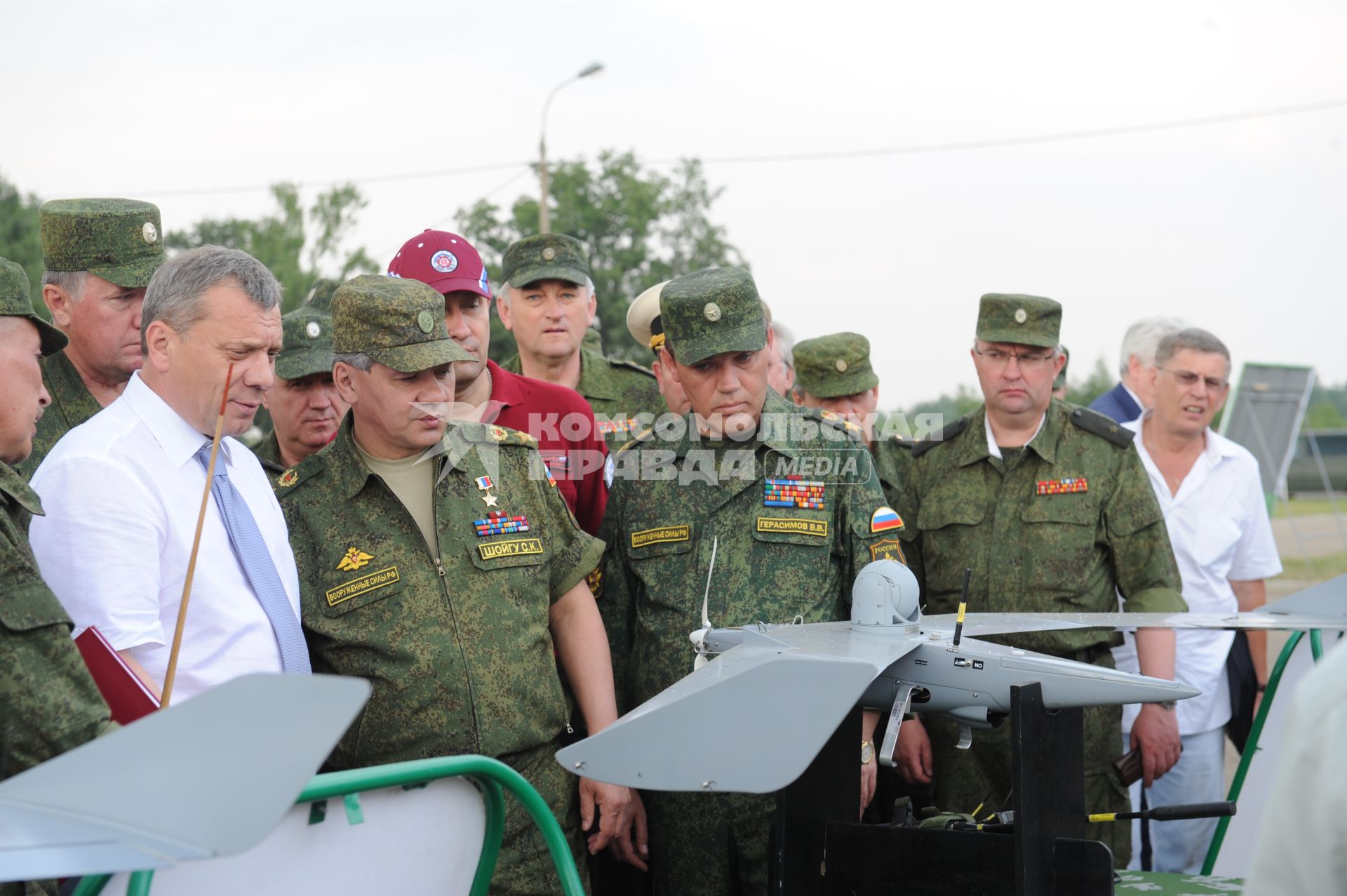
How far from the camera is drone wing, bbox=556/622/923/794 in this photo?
199 centimetres

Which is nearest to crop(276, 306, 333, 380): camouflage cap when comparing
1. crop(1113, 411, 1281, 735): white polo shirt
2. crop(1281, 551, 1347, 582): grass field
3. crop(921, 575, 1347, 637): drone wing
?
crop(921, 575, 1347, 637): drone wing

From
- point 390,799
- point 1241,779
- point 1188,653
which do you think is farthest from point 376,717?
point 1188,653

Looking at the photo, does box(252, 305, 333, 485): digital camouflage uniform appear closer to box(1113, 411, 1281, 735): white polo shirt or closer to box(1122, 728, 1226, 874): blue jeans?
box(1113, 411, 1281, 735): white polo shirt

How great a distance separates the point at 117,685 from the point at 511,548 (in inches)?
43.8

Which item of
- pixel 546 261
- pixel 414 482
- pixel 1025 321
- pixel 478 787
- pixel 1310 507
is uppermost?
pixel 546 261

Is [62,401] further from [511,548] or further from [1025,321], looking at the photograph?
[1025,321]

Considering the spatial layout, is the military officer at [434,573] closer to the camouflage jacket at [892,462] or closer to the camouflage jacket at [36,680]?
the camouflage jacket at [36,680]

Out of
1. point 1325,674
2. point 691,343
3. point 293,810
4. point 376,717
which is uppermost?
point 691,343

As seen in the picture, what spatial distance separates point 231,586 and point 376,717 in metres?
0.56

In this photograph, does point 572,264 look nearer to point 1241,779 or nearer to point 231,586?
point 231,586

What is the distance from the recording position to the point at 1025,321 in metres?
4.36

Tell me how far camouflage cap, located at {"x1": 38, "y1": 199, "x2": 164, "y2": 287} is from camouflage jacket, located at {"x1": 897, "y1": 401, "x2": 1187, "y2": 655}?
2.68 metres

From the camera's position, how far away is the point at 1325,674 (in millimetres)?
1137

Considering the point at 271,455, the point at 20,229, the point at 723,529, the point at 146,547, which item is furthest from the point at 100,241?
the point at 20,229
